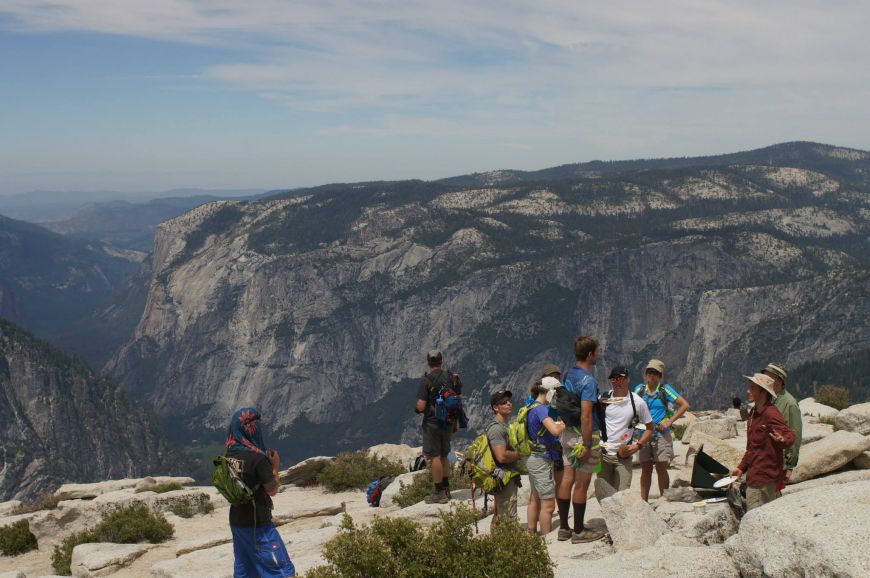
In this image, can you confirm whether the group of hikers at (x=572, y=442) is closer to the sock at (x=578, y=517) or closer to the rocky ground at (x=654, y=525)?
the sock at (x=578, y=517)

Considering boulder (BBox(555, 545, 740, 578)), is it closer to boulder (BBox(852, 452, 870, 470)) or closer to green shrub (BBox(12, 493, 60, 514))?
boulder (BBox(852, 452, 870, 470))

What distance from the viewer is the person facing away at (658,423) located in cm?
1703

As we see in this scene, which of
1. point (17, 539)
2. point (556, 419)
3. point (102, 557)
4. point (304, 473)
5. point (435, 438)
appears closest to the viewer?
point (556, 419)

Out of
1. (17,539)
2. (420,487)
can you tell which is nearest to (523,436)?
(420,487)

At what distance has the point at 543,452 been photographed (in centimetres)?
1539

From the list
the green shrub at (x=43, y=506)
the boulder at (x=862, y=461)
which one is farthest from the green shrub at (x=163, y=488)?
the boulder at (x=862, y=461)

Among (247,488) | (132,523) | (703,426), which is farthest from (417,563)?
(703,426)

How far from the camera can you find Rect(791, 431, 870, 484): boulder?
55.0 feet

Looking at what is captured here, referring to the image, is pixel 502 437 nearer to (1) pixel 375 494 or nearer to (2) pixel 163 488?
(1) pixel 375 494

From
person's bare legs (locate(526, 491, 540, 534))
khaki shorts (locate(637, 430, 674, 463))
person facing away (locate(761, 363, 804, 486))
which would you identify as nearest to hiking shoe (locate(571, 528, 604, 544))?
person's bare legs (locate(526, 491, 540, 534))

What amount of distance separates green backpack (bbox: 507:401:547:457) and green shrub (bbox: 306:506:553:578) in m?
2.70

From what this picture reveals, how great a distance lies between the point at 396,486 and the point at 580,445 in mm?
10943

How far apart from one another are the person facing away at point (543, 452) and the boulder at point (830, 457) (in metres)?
5.59

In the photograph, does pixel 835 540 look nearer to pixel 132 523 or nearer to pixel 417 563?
pixel 417 563
